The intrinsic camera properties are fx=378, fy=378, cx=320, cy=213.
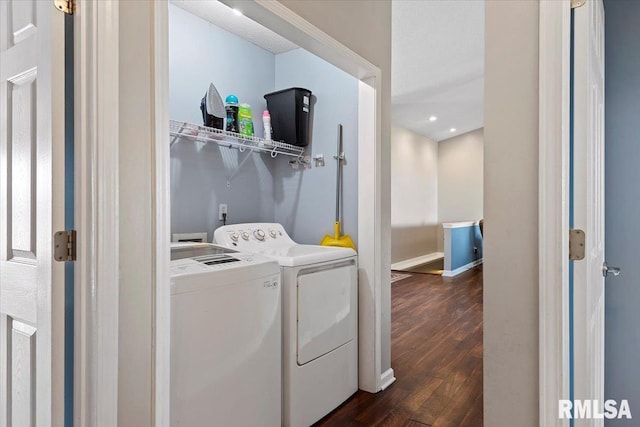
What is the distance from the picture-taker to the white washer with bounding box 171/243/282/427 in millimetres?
1430

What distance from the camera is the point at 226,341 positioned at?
1.58 meters

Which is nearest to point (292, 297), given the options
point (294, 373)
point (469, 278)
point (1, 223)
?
point (294, 373)

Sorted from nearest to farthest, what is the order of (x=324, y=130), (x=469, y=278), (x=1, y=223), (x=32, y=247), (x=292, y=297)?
(x=32, y=247), (x=1, y=223), (x=292, y=297), (x=324, y=130), (x=469, y=278)

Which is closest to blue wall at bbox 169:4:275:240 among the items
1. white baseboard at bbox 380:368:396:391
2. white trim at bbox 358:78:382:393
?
white trim at bbox 358:78:382:393

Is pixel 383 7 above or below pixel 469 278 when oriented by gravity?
above

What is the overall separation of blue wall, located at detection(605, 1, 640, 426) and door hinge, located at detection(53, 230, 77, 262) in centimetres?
207

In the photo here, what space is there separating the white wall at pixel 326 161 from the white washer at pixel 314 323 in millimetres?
407

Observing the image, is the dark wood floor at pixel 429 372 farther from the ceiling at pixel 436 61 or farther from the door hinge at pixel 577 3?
the ceiling at pixel 436 61

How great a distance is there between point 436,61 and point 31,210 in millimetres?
4760

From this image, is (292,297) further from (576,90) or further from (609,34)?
(609,34)

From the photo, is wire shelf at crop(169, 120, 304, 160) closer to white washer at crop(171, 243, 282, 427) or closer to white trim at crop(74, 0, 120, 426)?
white washer at crop(171, 243, 282, 427)

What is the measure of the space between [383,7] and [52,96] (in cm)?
214

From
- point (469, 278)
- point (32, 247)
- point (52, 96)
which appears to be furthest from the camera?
point (469, 278)

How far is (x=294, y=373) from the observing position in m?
1.93
